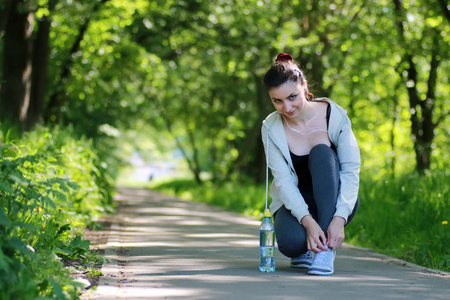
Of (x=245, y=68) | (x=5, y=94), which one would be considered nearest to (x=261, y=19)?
(x=245, y=68)

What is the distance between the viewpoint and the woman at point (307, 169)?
5062mm

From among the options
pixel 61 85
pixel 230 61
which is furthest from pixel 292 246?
pixel 230 61

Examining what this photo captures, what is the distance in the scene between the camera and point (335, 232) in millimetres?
4965

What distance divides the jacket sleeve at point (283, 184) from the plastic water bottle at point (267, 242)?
8.0 inches

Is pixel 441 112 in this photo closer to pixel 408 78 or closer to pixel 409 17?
pixel 408 78

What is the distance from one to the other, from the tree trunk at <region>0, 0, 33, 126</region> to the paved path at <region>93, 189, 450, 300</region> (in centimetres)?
517

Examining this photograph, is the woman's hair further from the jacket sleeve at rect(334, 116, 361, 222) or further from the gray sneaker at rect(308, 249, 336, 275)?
the gray sneaker at rect(308, 249, 336, 275)

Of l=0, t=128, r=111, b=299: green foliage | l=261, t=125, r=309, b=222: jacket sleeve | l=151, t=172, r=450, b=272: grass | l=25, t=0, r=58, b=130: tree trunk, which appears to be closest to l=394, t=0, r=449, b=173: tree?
l=151, t=172, r=450, b=272: grass

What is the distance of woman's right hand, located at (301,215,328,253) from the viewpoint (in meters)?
4.96

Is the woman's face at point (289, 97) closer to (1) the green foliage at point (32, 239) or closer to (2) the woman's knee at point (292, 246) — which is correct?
(2) the woman's knee at point (292, 246)

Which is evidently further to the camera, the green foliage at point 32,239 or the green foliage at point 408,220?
the green foliage at point 408,220

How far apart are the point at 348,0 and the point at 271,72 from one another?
41.5 feet

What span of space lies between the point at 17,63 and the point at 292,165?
28.8ft

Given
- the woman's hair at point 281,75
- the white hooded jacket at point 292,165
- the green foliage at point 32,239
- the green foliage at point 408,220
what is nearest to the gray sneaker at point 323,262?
the white hooded jacket at point 292,165
